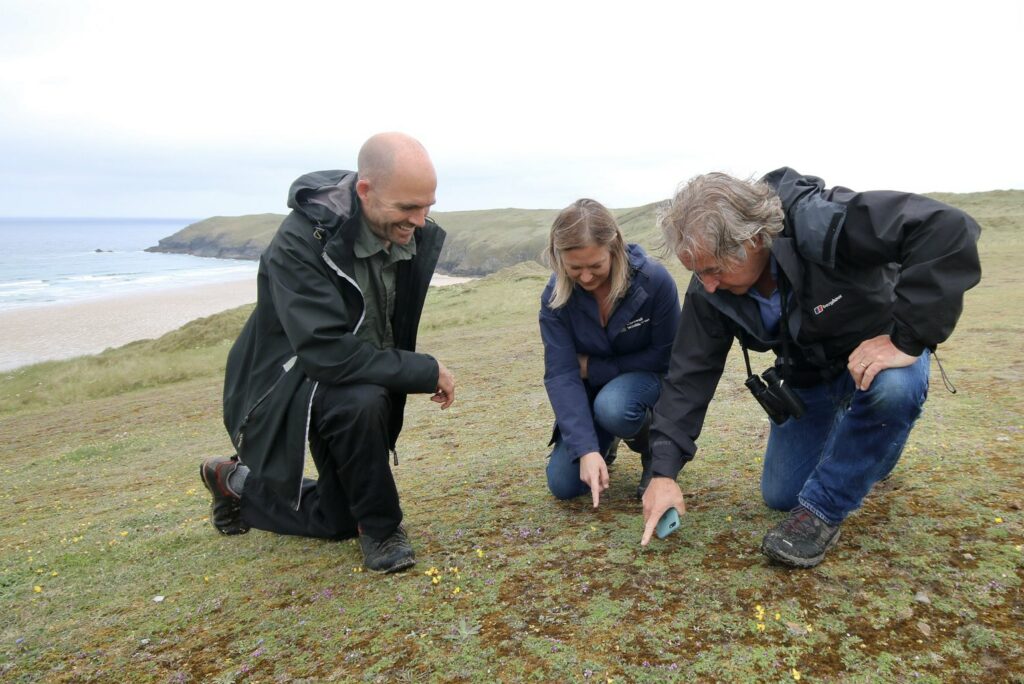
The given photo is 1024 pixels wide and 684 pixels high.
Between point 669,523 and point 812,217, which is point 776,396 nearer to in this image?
point 669,523

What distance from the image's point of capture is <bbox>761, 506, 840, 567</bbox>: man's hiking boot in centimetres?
346

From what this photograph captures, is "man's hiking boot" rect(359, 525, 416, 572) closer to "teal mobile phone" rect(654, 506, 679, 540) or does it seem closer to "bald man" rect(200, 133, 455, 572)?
"bald man" rect(200, 133, 455, 572)

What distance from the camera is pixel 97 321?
→ 3697 centimetres

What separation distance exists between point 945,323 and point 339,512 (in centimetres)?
338

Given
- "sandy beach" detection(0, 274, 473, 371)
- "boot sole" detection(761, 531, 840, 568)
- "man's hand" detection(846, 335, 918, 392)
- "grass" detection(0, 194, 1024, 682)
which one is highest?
"man's hand" detection(846, 335, 918, 392)

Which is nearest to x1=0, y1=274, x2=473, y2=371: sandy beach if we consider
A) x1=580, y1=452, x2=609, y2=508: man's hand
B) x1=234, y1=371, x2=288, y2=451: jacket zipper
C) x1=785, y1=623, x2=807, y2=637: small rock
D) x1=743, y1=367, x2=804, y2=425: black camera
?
x1=234, y1=371, x2=288, y2=451: jacket zipper

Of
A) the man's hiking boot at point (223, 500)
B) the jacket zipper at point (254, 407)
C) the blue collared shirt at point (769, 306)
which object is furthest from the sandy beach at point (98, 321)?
the blue collared shirt at point (769, 306)

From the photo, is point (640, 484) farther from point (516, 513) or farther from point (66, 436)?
point (66, 436)

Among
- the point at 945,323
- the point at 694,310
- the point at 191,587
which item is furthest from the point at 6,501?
the point at 945,323

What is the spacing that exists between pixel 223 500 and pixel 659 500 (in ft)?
9.79

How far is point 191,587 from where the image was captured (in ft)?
13.3

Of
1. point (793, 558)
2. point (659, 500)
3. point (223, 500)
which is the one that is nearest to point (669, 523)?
point (659, 500)

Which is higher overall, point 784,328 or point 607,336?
point 784,328

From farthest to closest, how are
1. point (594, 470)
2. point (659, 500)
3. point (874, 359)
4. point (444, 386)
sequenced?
1. point (444, 386)
2. point (594, 470)
3. point (659, 500)
4. point (874, 359)
